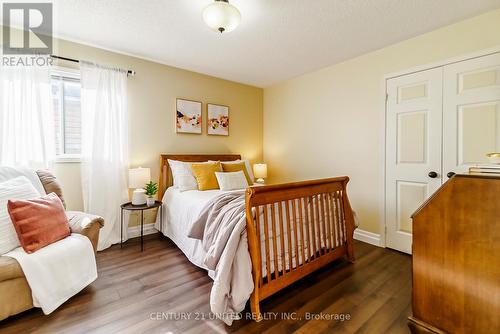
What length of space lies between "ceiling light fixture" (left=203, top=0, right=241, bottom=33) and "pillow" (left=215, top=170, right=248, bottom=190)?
1742 mm

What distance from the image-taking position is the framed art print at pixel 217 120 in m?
3.80

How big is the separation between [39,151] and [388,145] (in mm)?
3941

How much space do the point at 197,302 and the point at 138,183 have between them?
1686mm

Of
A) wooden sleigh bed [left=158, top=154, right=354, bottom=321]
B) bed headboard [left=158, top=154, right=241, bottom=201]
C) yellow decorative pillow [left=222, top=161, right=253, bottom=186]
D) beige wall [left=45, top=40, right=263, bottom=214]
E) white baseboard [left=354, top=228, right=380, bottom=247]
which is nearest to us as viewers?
wooden sleigh bed [left=158, top=154, right=354, bottom=321]

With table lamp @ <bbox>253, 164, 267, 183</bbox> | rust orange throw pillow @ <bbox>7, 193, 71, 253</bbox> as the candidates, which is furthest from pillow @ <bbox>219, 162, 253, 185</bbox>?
rust orange throw pillow @ <bbox>7, 193, 71, 253</bbox>

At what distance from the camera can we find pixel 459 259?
128 cm

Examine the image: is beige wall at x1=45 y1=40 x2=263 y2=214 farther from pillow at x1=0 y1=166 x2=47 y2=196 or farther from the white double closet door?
the white double closet door

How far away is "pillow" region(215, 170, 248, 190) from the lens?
3.02 meters

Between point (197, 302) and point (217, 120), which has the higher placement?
point (217, 120)

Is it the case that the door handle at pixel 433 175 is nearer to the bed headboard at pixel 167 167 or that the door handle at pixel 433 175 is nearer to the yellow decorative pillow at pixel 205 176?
the yellow decorative pillow at pixel 205 176

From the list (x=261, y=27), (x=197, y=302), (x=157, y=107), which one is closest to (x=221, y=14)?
(x=261, y=27)

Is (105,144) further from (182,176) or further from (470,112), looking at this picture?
(470,112)

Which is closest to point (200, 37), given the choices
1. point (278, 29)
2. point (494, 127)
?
point (278, 29)

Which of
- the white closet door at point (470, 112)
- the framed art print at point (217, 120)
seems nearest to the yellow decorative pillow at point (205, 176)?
the framed art print at point (217, 120)
